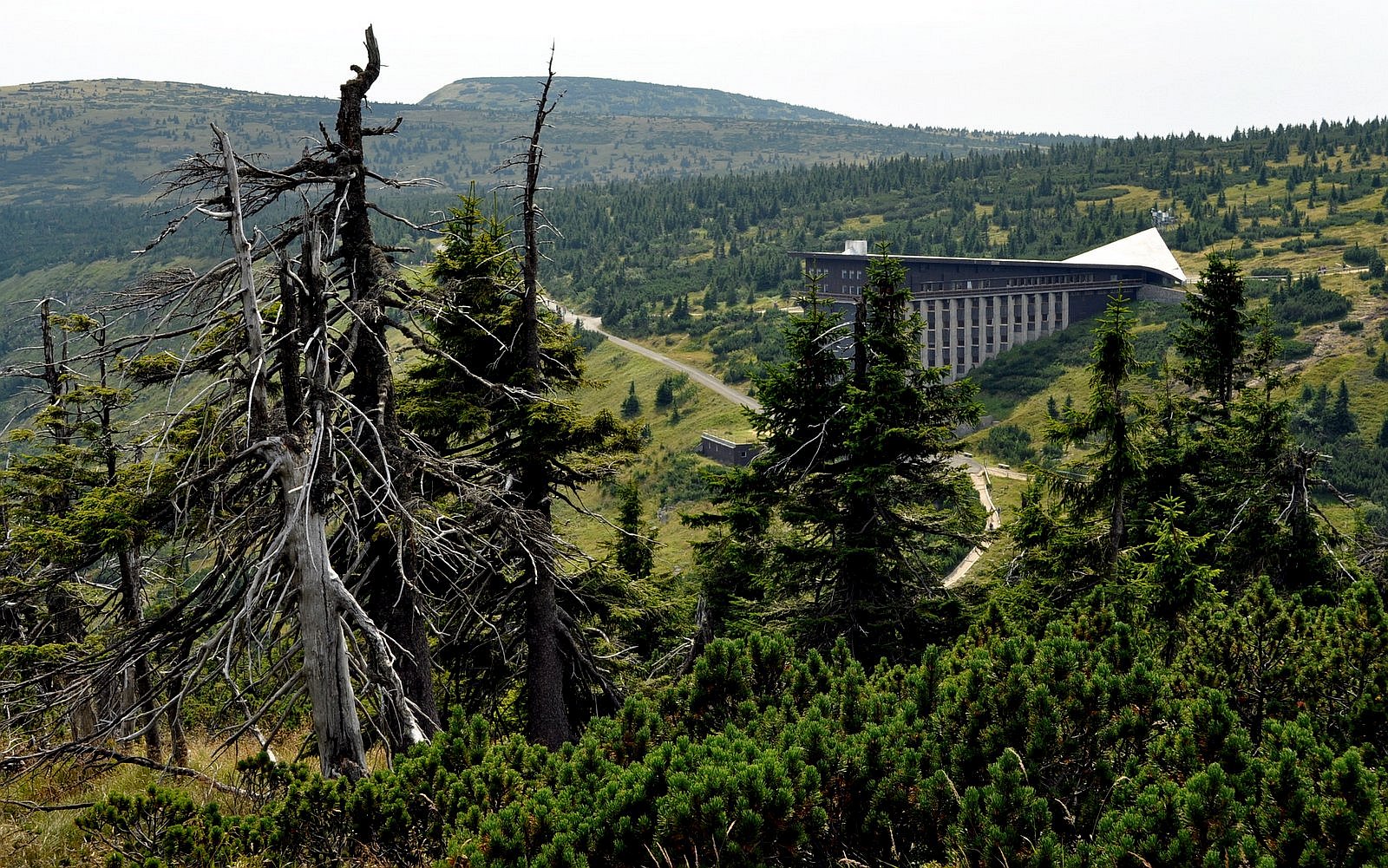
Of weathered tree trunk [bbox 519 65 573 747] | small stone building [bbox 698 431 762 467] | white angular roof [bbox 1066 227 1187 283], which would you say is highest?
white angular roof [bbox 1066 227 1187 283]

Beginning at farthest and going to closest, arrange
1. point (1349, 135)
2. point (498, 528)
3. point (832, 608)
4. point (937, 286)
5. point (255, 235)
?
point (1349, 135), point (937, 286), point (832, 608), point (498, 528), point (255, 235)

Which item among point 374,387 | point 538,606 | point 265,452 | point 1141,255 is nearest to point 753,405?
point 1141,255

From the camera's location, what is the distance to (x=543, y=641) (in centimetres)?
1257

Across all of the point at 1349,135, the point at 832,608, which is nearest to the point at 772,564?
the point at 832,608

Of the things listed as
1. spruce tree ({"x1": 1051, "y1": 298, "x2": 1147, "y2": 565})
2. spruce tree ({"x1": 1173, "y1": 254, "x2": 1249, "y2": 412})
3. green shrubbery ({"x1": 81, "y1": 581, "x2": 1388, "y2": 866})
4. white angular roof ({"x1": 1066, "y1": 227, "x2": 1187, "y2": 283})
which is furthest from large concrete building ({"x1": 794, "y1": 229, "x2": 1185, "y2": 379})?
green shrubbery ({"x1": 81, "y1": 581, "x2": 1388, "y2": 866})

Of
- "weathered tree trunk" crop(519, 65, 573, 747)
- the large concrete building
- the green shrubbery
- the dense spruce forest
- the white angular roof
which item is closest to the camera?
the green shrubbery

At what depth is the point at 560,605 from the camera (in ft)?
43.4

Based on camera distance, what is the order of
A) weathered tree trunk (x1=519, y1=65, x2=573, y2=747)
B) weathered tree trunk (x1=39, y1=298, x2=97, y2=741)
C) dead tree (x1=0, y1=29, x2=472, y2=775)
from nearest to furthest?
dead tree (x1=0, y1=29, x2=472, y2=775) < weathered tree trunk (x1=519, y1=65, x2=573, y2=747) < weathered tree trunk (x1=39, y1=298, x2=97, y2=741)

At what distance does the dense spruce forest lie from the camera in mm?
5508

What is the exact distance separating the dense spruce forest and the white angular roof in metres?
63.4

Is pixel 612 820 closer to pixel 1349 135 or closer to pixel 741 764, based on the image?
pixel 741 764

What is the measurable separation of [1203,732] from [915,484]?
31.3 feet

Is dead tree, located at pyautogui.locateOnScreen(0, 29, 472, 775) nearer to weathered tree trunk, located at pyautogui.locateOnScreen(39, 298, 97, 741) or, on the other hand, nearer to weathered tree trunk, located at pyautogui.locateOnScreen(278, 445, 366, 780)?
weathered tree trunk, located at pyautogui.locateOnScreen(278, 445, 366, 780)

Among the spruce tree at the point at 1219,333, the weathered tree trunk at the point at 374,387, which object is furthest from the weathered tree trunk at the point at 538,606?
the spruce tree at the point at 1219,333
